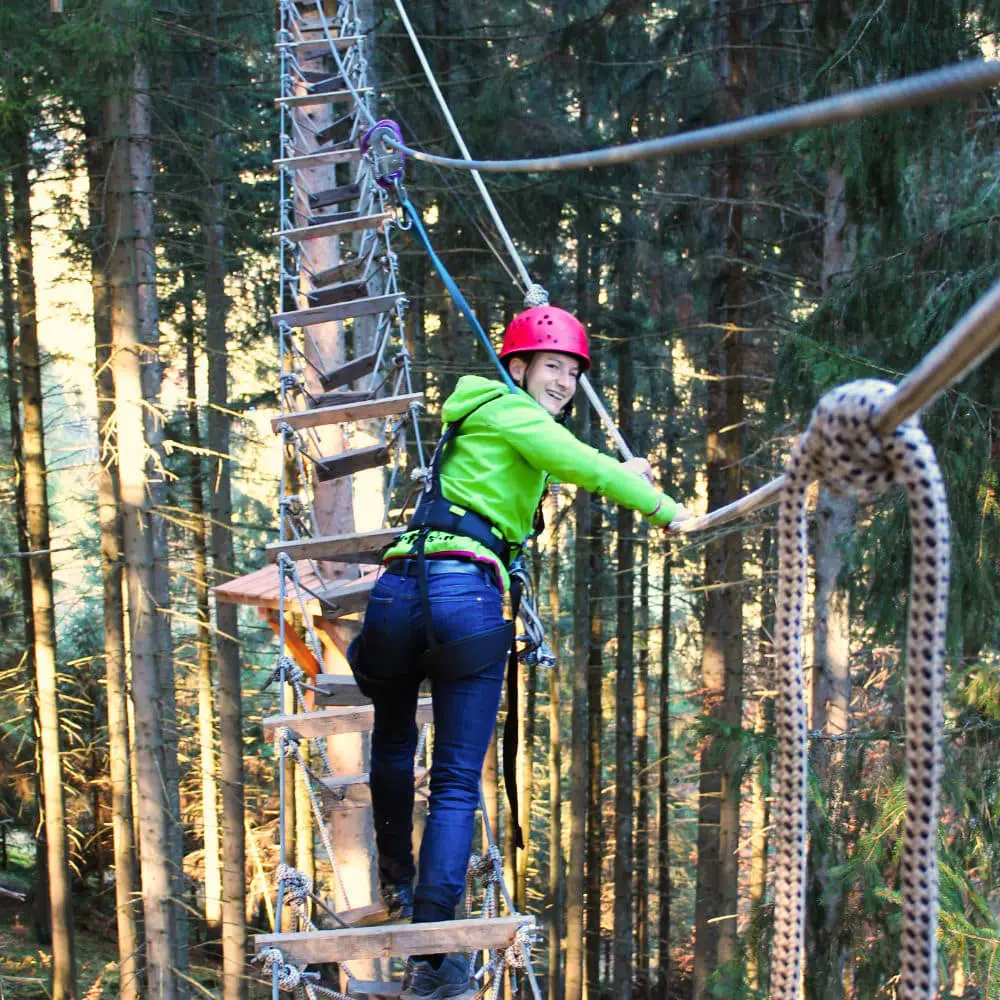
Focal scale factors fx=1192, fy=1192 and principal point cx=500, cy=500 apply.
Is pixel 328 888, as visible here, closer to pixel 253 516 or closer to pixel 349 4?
pixel 253 516

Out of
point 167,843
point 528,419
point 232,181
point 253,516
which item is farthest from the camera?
point 253,516

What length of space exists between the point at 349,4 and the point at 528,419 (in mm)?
4240

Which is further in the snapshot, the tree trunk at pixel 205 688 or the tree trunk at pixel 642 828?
the tree trunk at pixel 642 828

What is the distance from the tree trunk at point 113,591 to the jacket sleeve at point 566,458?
6.82 metres

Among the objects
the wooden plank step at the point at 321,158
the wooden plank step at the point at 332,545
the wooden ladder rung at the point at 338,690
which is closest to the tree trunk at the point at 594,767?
the wooden plank step at the point at 321,158

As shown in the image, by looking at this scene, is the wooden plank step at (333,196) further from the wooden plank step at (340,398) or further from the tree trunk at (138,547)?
the tree trunk at (138,547)

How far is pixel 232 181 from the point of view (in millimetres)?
10805

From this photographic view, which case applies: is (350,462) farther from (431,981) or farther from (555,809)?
(555,809)

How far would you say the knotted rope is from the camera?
1328 millimetres

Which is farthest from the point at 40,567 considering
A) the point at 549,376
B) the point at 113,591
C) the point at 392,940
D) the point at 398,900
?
the point at 392,940

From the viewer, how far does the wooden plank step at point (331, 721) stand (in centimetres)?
378

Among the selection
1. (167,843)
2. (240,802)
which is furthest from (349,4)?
(240,802)

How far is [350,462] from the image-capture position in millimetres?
5172

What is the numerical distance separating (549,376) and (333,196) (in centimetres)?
337
